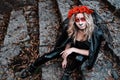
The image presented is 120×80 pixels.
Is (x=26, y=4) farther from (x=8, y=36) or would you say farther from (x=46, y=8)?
(x=8, y=36)

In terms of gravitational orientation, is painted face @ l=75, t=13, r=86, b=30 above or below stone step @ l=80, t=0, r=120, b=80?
above

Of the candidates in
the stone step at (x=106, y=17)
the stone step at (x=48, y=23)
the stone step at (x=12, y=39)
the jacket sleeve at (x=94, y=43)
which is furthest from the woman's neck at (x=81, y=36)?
the stone step at (x=12, y=39)

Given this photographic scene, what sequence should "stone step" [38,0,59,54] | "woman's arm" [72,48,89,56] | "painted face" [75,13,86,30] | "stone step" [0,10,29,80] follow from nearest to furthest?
"painted face" [75,13,86,30], "woman's arm" [72,48,89,56], "stone step" [0,10,29,80], "stone step" [38,0,59,54]

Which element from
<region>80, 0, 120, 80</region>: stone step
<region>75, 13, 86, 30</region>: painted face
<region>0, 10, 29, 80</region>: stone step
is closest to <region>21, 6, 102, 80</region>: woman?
<region>75, 13, 86, 30</region>: painted face

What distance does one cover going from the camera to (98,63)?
421cm

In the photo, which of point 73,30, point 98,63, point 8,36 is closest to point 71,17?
point 73,30

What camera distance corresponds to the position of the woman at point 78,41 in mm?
3801

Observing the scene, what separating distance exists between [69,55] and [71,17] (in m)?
0.65

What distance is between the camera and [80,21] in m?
3.79

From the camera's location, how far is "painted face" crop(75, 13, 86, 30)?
148 inches

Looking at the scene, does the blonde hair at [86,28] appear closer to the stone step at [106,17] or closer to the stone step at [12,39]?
the stone step at [106,17]

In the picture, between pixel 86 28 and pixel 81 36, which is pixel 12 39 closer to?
pixel 81 36

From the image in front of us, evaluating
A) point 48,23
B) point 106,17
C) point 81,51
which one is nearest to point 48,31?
point 48,23

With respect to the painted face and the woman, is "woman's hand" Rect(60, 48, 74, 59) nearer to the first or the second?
the woman
